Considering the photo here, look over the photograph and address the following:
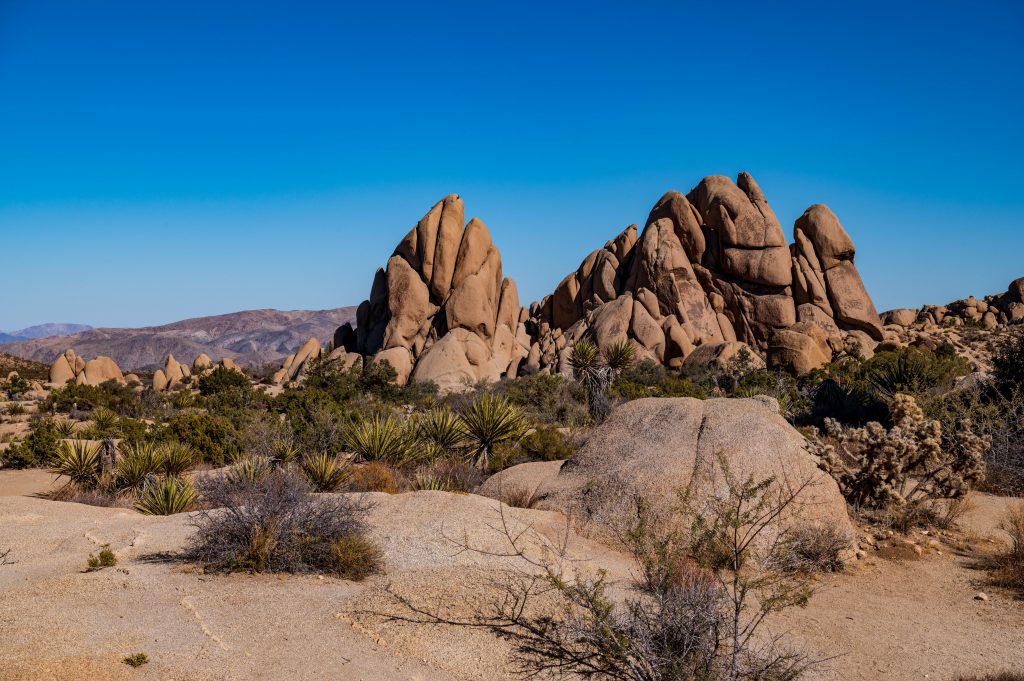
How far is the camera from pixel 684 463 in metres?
9.27

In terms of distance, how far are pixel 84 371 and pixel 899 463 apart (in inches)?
1825

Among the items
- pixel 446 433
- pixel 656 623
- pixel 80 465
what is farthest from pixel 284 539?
pixel 80 465

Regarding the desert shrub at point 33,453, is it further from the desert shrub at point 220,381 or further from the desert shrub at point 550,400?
the desert shrub at point 220,381

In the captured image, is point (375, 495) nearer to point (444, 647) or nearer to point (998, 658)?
point (444, 647)

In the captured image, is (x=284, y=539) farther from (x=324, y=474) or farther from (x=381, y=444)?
(x=381, y=444)

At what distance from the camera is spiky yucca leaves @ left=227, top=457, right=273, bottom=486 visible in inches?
480

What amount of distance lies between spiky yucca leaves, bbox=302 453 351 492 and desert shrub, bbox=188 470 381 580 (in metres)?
4.10

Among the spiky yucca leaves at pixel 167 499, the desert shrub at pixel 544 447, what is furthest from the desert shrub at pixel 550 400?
the spiky yucca leaves at pixel 167 499

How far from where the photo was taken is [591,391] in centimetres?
2595

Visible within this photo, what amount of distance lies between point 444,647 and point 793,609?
12.6ft

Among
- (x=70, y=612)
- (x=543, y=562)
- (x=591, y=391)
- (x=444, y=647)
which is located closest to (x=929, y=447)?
(x=543, y=562)

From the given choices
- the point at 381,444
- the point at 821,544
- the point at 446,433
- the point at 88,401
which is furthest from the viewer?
the point at 88,401

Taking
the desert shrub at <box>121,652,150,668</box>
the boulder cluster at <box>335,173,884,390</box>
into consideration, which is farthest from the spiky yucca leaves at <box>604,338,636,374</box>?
the desert shrub at <box>121,652,150,668</box>

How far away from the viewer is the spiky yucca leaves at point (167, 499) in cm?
1133
